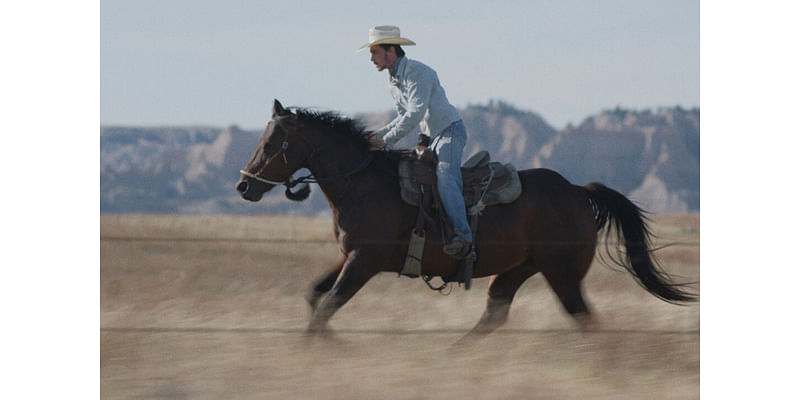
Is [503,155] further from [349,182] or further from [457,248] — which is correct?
[457,248]

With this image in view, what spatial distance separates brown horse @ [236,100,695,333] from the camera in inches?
225

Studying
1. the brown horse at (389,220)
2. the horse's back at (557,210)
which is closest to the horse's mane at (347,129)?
the brown horse at (389,220)

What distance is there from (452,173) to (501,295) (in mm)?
1090

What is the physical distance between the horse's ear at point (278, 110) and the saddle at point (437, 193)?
88 cm

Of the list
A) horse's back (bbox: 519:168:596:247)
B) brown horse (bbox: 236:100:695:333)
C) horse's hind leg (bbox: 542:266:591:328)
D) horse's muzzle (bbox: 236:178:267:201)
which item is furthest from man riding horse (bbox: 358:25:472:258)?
horse's muzzle (bbox: 236:178:267:201)

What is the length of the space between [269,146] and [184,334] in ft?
4.62

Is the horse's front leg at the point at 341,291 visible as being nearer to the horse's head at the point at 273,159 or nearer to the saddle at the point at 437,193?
the saddle at the point at 437,193

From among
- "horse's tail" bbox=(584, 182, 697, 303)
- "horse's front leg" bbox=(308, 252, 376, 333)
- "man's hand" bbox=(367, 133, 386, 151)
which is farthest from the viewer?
"horse's tail" bbox=(584, 182, 697, 303)

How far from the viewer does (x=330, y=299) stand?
5.56m

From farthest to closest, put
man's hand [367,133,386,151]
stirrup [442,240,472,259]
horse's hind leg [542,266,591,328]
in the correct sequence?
1. man's hand [367,133,386,151]
2. horse's hind leg [542,266,591,328]
3. stirrup [442,240,472,259]

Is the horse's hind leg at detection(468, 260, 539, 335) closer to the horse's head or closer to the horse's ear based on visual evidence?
the horse's head

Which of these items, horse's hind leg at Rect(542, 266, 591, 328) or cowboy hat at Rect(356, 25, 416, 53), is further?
horse's hind leg at Rect(542, 266, 591, 328)

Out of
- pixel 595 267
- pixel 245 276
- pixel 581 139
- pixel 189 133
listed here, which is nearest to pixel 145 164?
pixel 189 133

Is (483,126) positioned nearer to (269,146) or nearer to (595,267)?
(595,267)
